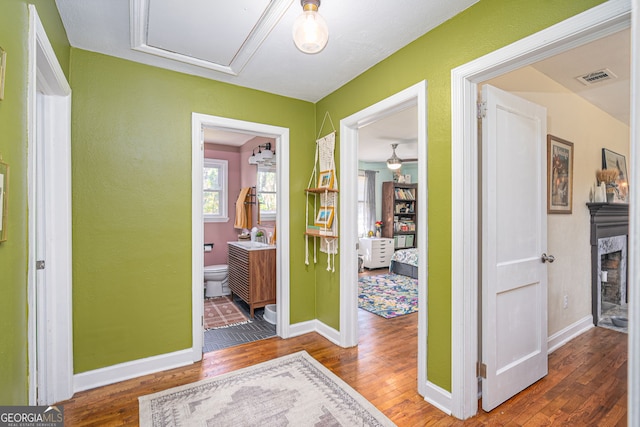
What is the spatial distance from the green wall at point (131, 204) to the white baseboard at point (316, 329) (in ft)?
3.34

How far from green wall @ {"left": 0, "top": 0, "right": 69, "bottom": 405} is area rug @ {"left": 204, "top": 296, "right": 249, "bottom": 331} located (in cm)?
216

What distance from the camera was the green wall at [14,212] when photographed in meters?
1.03

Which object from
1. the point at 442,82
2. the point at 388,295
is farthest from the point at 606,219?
the point at 442,82

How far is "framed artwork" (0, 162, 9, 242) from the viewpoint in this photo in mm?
978

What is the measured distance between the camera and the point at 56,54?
1749mm

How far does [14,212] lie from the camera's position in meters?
1.13

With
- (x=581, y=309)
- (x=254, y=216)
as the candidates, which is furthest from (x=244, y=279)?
(x=581, y=309)

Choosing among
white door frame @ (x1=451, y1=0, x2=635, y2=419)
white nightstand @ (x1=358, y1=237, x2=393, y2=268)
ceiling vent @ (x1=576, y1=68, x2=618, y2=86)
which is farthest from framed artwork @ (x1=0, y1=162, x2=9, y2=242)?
white nightstand @ (x1=358, y1=237, x2=393, y2=268)

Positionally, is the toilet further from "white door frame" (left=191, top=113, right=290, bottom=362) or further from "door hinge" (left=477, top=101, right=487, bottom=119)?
"door hinge" (left=477, top=101, right=487, bottom=119)

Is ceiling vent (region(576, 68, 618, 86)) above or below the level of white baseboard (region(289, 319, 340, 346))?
above

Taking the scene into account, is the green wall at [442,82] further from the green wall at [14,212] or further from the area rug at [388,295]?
the green wall at [14,212]

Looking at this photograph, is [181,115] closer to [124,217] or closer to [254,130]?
[254,130]

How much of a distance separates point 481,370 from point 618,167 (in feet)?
11.4

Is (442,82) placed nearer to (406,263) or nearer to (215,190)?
(215,190)
